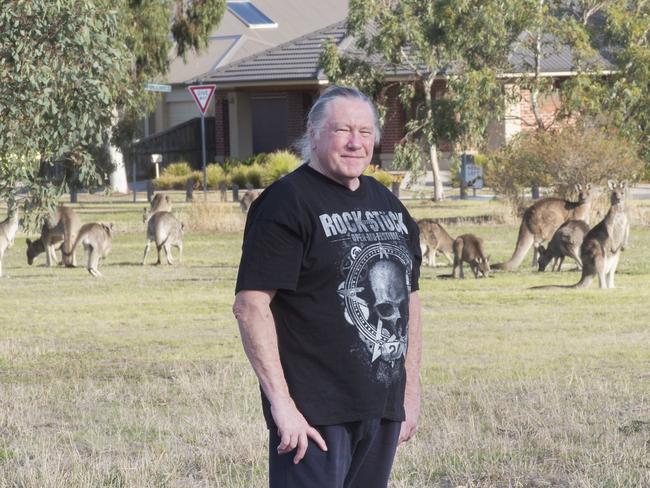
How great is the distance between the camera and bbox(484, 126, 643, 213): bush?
2686cm

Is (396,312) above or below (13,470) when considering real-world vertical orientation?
above

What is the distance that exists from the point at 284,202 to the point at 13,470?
11.3ft

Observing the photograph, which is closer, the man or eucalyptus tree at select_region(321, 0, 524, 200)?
the man

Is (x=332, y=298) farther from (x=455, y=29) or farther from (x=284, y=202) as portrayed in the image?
(x=455, y=29)

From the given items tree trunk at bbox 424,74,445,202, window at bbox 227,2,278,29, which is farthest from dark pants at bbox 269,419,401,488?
window at bbox 227,2,278,29

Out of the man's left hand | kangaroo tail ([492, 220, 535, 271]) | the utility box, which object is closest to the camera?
the man's left hand

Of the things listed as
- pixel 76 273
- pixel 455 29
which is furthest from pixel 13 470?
pixel 455 29

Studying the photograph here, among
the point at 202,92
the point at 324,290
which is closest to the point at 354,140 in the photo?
the point at 324,290

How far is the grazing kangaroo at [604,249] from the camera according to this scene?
58.6ft

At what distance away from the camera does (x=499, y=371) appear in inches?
449

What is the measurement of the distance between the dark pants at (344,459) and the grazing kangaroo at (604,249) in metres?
13.2

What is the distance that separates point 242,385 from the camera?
10.6 meters

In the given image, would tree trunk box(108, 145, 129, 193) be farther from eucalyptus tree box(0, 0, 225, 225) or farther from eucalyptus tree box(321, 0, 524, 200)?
eucalyptus tree box(0, 0, 225, 225)

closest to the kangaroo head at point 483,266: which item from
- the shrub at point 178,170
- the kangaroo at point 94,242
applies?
the kangaroo at point 94,242
